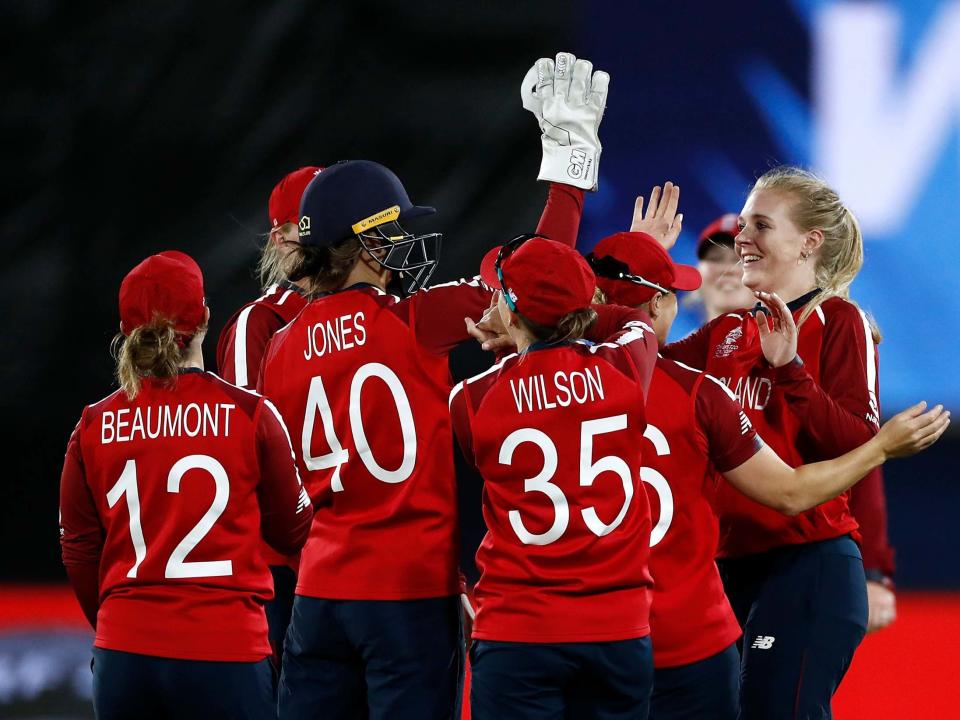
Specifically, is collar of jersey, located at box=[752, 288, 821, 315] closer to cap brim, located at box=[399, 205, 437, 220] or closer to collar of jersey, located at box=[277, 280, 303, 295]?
cap brim, located at box=[399, 205, 437, 220]

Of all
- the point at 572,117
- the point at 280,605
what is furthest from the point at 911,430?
the point at 280,605

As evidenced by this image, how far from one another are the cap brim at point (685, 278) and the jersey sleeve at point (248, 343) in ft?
4.25

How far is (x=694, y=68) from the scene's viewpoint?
6836mm

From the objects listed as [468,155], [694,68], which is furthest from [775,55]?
[468,155]

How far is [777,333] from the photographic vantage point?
319 centimetres

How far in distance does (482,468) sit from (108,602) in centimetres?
91

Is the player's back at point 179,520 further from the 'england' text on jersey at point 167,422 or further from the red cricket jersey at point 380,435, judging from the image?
the red cricket jersey at point 380,435

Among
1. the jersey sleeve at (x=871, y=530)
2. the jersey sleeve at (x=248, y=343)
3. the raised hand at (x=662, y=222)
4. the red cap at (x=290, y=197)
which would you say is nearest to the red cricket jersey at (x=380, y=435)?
the raised hand at (x=662, y=222)

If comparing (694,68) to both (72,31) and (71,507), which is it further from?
(71,507)

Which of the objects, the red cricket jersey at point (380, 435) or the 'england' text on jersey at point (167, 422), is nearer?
the 'england' text on jersey at point (167, 422)

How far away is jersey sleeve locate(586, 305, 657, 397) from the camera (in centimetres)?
283

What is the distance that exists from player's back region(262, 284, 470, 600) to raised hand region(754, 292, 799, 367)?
735 millimetres

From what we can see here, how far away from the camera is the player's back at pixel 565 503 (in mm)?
2705

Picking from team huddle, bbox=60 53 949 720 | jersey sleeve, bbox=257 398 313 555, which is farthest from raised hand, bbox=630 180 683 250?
jersey sleeve, bbox=257 398 313 555
